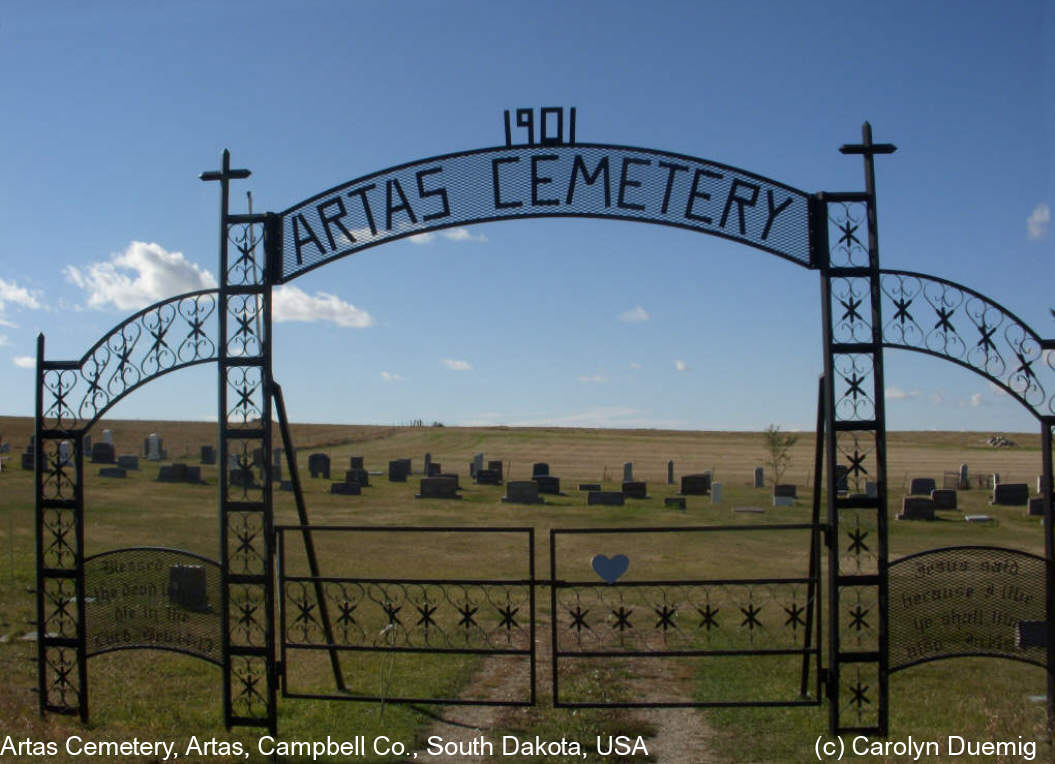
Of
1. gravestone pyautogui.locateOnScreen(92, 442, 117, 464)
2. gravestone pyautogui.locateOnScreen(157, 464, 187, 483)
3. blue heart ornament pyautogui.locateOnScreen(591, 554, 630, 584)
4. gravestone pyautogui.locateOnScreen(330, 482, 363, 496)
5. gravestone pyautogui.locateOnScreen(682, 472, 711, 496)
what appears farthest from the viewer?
gravestone pyautogui.locateOnScreen(92, 442, 117, 464)

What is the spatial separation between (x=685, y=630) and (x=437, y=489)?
18.8m

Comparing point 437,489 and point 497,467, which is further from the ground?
point 497,467

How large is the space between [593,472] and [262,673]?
37.4 meters

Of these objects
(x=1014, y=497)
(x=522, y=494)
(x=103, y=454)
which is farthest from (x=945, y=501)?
(x=103, y=454)

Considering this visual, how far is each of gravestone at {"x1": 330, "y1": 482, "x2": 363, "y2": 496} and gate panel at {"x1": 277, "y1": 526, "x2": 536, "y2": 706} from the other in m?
10.4

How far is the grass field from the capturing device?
24.3 ft

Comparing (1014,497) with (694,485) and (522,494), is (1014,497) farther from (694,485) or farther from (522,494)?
(522,494)

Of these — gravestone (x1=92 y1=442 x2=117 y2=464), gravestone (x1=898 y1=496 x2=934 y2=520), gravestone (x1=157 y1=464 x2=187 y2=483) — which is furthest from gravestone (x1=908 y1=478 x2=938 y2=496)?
gravestone (x1=92 y1=442 x2=117 y2=464)

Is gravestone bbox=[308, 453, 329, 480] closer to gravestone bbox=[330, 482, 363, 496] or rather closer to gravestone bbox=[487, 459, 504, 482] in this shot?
gravestone bbox=[330, 482, 363, 496]

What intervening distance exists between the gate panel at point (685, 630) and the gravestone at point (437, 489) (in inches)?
459

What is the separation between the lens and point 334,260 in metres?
7.58

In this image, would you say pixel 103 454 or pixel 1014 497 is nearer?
pixel 1014 497

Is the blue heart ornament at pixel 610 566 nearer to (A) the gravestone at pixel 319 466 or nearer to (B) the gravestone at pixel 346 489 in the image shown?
(B) the gravestone at pixel 346 489

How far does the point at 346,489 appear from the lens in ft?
101
